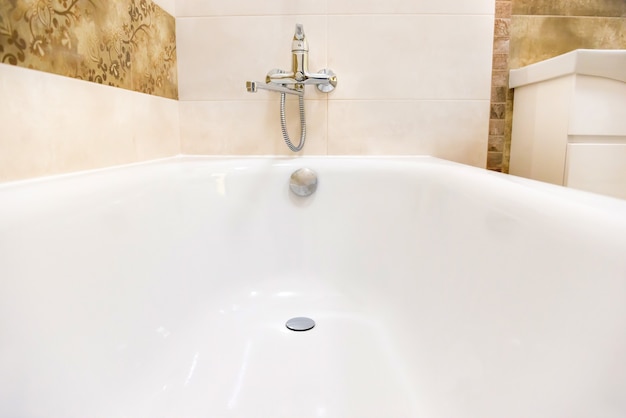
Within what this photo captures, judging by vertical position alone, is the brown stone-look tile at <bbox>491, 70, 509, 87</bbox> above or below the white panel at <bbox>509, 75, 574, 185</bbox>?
above

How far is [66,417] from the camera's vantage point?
0.45 meters

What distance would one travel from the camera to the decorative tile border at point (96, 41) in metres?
0.68

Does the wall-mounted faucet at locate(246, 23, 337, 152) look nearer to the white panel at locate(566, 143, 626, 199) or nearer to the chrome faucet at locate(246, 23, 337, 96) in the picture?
the chrome faucet at locate(246, 23, 337, 96)

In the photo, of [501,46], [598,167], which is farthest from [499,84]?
[598,167]

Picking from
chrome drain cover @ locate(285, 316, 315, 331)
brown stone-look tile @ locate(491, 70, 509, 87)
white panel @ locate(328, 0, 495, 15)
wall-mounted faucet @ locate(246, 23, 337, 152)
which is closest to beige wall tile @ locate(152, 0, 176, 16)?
wall-mounted faucet @ locate(246, 23, 337, 152)

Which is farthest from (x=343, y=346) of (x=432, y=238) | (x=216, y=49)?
(x=216, y=49)

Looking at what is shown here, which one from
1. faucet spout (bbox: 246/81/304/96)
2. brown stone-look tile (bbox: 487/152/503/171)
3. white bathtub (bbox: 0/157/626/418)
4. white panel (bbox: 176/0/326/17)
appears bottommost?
white bathtub (bbox: 0/157/626/418)

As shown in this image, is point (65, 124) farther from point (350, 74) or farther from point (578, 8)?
point (578, 8)

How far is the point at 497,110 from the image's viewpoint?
150cm

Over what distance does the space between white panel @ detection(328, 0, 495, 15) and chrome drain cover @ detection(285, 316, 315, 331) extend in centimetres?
103

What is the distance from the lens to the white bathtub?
393 millimetres

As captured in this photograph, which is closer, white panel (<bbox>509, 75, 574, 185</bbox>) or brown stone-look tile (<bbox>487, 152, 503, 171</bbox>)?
white panel (<bbox>509, 75, 574, 185</bbox>)

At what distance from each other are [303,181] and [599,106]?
2.92 feet

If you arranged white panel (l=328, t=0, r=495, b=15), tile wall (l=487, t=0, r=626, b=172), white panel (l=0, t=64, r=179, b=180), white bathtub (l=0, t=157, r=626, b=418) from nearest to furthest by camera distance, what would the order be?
white bathtub (l=0, t=157, r=626, b=418) → white panel (l=0, t=64, r=179, b=180) → white panel (l=328, t=0, r=495, b=15) → tile wall (l=487, t=0, r=626, b=172)
